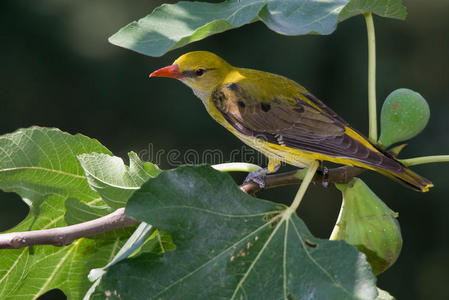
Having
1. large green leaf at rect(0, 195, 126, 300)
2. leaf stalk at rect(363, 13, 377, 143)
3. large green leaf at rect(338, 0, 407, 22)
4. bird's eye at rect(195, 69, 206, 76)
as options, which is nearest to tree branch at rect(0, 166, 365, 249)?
large green leaf at rect(0, 195, 126, 300)

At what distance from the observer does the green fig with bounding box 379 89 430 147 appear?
233 cm

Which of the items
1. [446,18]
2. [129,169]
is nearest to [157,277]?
[129,169]

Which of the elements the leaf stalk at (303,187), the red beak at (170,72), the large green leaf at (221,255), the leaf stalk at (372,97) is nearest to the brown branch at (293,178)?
the leaf stalk at (303,187)

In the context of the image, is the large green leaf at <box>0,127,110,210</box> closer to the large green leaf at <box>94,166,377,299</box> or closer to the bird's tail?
the large green leaf at <box>94,166,377,299</box>

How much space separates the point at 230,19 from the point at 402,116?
76cm

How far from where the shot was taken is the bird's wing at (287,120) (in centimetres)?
278

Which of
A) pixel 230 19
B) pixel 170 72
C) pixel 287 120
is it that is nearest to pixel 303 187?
pixel 230 19

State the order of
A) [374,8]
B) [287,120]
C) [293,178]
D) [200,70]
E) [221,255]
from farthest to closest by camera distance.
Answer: [200,70]
[287,120]
[374,8]
[293,178]
[221,255]

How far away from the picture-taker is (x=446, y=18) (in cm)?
768

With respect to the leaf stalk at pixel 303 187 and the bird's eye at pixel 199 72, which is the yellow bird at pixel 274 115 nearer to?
the bird's eye at pixel 199 72

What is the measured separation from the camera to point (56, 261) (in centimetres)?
235

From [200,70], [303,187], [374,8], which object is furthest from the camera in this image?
[200,70]

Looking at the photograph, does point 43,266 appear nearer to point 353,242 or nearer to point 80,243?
point 80,243

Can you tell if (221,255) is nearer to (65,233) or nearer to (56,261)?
(65,233)
